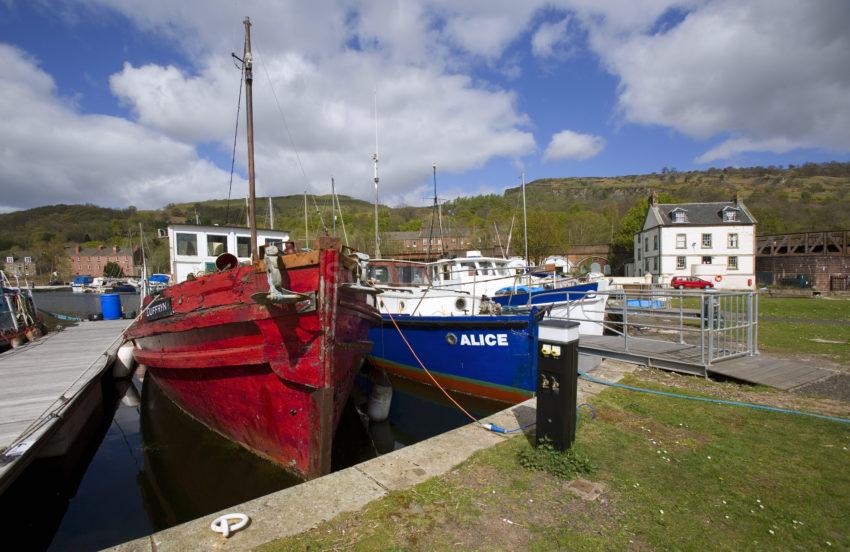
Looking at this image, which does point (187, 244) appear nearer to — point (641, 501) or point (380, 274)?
point (380, 274)

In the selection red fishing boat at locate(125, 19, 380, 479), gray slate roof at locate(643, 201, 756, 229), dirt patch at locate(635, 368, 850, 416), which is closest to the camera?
red fishing boat at locate(125, 19, 380, 479)

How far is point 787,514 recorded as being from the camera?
334 centimetres

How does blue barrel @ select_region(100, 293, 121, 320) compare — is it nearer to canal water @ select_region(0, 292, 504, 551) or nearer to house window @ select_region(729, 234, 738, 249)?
canal water @ select_region(0, 292, 504, 551)

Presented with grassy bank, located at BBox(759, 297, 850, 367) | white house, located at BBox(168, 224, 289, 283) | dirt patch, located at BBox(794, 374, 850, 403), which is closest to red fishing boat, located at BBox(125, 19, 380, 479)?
white house, located at BBox(168, 224, 289, 283)

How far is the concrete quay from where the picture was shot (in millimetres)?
3066

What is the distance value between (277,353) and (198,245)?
508 cm

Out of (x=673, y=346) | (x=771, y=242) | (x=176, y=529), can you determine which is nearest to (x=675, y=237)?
(x=771, y=242)

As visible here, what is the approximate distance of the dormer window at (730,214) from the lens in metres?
38.9

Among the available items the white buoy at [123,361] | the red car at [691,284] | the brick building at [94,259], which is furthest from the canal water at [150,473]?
the brick building at [94,259]

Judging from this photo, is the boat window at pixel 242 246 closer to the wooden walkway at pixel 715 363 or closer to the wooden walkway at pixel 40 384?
the wooden walkway at pixel 40 384

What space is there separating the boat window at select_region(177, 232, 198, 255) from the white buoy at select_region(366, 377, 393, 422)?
508 cm

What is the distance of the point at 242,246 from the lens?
9.79 metres

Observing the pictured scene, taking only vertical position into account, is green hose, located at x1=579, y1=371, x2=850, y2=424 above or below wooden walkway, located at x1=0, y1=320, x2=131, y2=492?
below

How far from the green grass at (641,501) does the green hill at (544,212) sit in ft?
76.7
